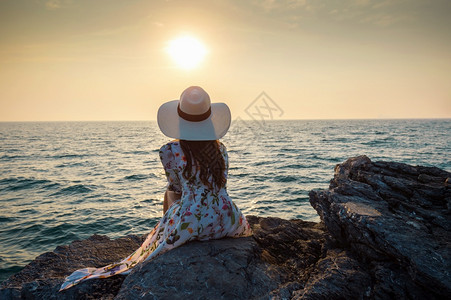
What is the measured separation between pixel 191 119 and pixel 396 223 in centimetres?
278

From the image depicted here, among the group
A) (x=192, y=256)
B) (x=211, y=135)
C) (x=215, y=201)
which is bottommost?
(x=192, y=256)

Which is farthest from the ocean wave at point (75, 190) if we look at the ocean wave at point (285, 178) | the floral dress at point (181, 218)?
the floral dress at point (181, 218)

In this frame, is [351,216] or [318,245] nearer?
[351,216]

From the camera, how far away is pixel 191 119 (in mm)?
3229

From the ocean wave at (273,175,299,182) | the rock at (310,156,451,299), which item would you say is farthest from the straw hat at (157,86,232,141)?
the ocean wave at (273,175,299,182)

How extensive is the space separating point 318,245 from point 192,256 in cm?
200

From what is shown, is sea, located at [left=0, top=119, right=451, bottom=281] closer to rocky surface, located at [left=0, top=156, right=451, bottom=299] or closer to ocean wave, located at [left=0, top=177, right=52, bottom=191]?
ocean wave, located at [left=0, top=177, right=52, bottom=191]

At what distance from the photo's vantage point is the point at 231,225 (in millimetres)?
3621

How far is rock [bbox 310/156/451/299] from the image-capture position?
Answer: 102 inches

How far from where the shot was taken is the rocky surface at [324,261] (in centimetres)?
270

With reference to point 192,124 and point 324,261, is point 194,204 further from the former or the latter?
point 324,261

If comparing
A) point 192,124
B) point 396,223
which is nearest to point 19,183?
point 192,124

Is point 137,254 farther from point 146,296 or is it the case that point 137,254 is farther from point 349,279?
point 349,279

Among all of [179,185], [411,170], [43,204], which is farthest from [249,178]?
[179,185]
